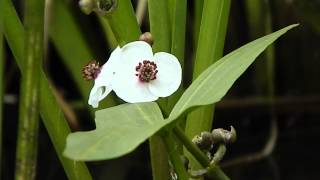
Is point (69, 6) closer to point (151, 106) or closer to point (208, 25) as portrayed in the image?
point (208, 25)

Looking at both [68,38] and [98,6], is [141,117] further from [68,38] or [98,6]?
[68,38]

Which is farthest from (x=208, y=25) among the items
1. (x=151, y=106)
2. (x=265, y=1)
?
(x=265, y=1)

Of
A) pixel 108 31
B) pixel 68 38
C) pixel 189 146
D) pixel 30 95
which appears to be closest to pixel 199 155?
pixel 189 146

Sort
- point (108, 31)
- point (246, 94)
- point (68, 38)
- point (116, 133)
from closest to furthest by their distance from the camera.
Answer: point (116, 133) → point (108, 31) → point (68, 38) → point (246, 94)

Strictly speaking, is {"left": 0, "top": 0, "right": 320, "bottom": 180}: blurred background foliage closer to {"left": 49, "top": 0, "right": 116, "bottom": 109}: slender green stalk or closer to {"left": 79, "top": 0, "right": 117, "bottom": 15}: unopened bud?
{"left": 49, "top": 0, "right": 116, "bottom": 109}: slender green stalk

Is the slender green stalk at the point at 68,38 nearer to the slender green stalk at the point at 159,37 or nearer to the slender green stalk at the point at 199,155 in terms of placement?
the slender green stalk at the point at 159,37

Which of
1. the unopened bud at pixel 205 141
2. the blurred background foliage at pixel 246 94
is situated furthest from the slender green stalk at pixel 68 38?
the unopened bud at pixel 205 141

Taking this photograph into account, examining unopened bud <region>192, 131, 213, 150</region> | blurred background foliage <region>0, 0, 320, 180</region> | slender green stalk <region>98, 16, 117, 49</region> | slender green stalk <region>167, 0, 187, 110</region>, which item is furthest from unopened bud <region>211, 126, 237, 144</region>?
blurred background foliage <region>0, 0, 320, 180</region>
